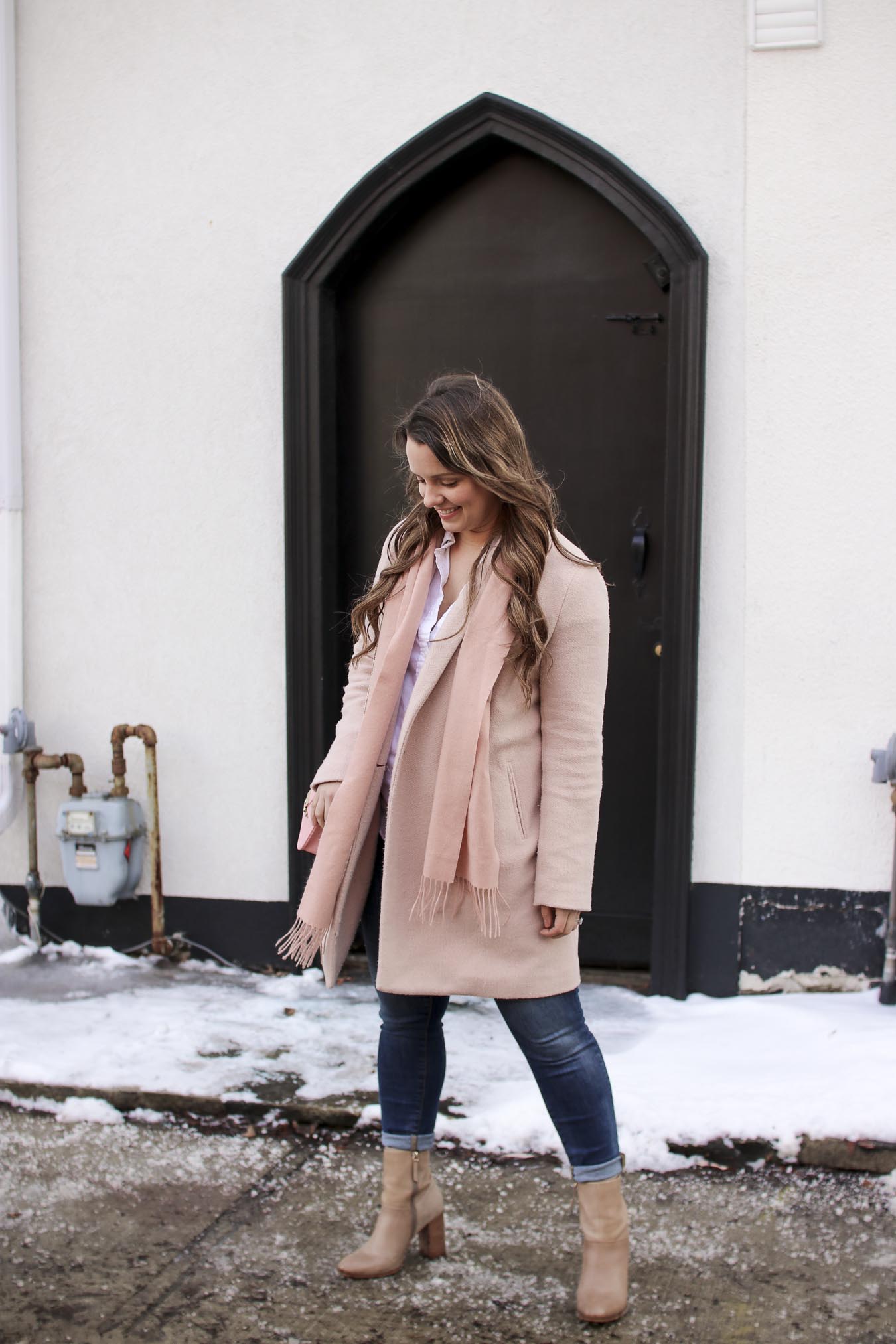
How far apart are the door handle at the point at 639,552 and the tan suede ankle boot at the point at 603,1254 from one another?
2335 mm

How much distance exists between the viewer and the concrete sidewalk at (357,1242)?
2.57 metres

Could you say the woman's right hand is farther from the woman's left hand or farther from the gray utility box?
the gray utility box

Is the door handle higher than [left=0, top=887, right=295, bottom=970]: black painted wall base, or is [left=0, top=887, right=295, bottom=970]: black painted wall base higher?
the door handle

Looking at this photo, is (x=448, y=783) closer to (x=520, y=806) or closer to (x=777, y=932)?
(x=520, y=806)

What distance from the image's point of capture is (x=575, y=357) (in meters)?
4.49

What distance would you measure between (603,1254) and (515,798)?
2.99ft

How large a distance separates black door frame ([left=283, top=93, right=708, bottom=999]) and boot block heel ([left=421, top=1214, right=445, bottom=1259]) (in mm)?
1730

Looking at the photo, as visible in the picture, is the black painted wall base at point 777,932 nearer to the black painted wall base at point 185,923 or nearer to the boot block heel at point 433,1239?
the black painted wall base at point 185,923

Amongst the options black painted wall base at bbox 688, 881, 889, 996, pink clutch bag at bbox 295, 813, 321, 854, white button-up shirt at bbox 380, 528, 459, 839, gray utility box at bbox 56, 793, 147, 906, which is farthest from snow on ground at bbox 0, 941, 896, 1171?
white button-up shirt at bbox 380, 528, 459, 839

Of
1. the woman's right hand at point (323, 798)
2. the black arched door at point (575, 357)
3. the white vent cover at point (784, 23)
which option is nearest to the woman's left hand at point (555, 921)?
the woman's right hand at point (323, 798)

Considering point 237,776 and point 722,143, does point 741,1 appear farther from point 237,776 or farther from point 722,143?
point 237,776

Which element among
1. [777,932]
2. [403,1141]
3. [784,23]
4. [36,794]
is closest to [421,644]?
[403,1141]

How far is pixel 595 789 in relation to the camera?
254cm

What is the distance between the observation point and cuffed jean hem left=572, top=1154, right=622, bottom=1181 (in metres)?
2.55
